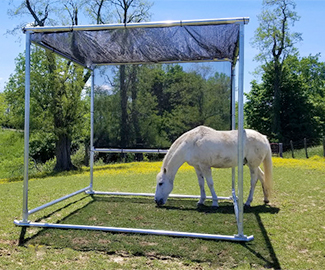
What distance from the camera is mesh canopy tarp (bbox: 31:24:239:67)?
5.26 m

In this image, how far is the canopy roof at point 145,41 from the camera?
4.80 m

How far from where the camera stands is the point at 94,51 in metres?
6.57

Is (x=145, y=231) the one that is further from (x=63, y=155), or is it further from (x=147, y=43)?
(x=63, y=155)

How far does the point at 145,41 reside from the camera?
5.88m

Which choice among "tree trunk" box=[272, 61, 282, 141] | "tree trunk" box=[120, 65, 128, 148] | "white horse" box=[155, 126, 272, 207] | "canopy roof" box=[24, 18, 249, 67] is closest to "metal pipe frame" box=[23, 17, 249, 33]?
"canopy roof" box=[24, 18, 249, 67]

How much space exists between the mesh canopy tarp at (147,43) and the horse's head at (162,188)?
107 inches

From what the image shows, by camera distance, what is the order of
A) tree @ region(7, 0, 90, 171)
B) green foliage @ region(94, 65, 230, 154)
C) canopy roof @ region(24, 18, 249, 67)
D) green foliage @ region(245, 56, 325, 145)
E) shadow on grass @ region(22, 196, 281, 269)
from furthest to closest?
green foliage @ region(245, 56, 325, 145) → tree @ region(7, 0, 90, 171) → green foliage @ region(94, 65, 230, 154) → canopy roof @ region(24, 18, 249, 67) → shadow on grass @ region(22, 196, 281, 269)

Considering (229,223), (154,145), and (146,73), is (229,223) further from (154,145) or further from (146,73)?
(146,73)

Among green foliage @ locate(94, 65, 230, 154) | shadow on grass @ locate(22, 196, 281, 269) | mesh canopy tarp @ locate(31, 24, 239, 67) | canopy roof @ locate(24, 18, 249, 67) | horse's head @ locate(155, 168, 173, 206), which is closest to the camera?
shadow on grass @ locate(22, 196, 281, 269)

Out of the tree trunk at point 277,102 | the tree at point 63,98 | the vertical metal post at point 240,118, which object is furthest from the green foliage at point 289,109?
the vertical metal post at point 240,118

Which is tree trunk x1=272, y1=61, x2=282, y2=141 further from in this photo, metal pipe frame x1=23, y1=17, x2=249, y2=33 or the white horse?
metal pipe frame x1=23, y1=17, x2=249, y2=33

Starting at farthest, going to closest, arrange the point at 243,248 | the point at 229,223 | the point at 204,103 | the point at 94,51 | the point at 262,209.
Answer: the point at 204,103, the point at 94,51, the point at 262,209, the point at 229,223, the point at 243,248

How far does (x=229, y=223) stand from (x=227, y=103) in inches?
124

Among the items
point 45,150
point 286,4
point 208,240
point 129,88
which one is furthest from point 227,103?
point 286,4
